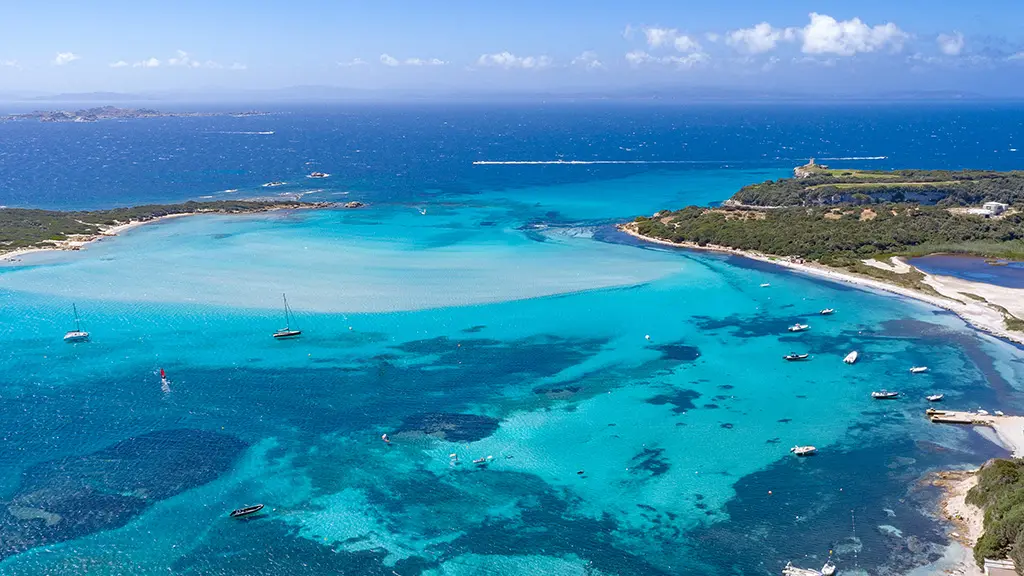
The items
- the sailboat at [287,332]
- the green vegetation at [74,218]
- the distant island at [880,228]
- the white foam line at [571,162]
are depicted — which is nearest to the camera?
the sailboat at [287,332]

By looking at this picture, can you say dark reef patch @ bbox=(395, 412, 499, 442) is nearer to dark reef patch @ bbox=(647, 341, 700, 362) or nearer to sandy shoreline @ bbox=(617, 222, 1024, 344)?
dark reef patch @ bbox=(647, 341, 700, 362)

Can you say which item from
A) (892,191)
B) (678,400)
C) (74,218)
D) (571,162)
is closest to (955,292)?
(678,400)

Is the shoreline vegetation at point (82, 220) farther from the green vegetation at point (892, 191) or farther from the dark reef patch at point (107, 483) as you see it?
the green vegetation at point (892, 191)

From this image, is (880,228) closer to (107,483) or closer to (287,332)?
(287,332)

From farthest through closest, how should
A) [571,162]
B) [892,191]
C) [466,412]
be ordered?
1. [571,162]
2. [892,191]
3. [466,412]

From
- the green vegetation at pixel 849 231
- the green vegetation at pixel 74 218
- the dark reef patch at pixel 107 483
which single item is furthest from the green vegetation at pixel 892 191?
the dark reef patch at pixel 107 483

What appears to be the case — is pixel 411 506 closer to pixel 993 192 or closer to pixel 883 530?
pixel 883 530
